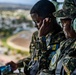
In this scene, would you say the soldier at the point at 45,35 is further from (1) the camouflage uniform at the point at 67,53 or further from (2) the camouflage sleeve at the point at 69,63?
(2) the camouflage sleeve at the point at 69,63

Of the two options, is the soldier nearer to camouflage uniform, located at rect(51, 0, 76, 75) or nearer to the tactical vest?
camouflage uniform, located at rect(51, 0, 76, 75)

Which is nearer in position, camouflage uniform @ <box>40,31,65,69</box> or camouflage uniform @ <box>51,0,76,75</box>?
camouflage uniform @ <box>51,0,76,75</box>

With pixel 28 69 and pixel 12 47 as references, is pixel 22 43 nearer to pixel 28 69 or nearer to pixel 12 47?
pixel 12 47

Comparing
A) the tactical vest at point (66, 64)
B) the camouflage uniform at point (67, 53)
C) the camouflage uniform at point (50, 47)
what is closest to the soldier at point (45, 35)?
the camouflage uniform at point (50, 47)

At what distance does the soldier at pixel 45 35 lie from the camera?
2.04 meters

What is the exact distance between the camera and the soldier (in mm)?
2039

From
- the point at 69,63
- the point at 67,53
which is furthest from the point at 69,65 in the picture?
the point at 67,53

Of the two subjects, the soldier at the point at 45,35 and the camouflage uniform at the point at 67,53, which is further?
the soldier at the point at 45,35

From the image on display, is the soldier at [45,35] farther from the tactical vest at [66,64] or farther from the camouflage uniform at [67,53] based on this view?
the tactical vest at [66,64]

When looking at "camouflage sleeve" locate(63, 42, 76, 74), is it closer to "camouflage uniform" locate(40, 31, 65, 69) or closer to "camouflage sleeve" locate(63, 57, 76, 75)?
"camouflage sleeve" locate(63, 57, 76, 75)

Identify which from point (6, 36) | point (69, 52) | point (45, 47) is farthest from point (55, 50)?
point (6, 36)

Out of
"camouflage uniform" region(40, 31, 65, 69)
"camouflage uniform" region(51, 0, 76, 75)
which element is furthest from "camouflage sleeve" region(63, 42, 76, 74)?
"camouflage uniform" region(40, 31, 65, 69)

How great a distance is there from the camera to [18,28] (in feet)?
57.6

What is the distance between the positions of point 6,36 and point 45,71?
18142 mm
